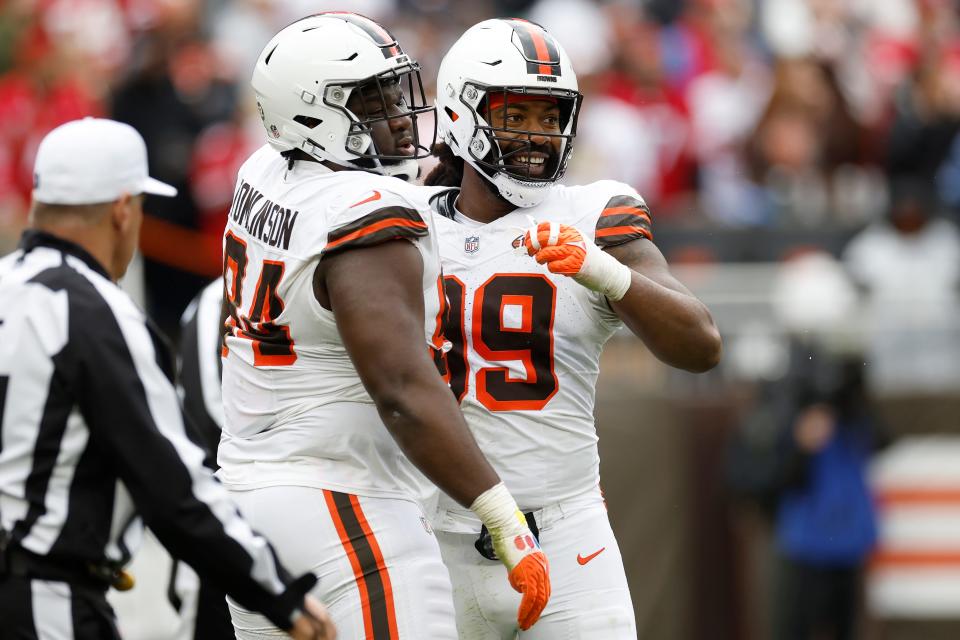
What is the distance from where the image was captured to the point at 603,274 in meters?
3.98

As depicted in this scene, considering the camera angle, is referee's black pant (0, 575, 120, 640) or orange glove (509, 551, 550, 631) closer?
referee's black pant (0, 575, 120, 640)

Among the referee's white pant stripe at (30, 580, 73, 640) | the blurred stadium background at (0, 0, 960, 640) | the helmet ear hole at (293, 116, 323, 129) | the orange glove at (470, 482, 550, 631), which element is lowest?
the blurred stadium background at (0, 0, 960, 640)

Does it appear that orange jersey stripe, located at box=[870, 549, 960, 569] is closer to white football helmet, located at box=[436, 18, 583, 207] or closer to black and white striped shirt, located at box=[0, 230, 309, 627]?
white football helmet, located at box=[436, 18, 583, 207]

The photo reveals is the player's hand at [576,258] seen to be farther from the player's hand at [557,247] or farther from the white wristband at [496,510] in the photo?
the white wristband at [496,510]

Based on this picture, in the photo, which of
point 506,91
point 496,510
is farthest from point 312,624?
point 506,91

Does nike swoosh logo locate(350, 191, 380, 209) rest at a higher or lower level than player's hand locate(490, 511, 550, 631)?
higher

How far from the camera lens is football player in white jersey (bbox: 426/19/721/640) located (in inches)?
167

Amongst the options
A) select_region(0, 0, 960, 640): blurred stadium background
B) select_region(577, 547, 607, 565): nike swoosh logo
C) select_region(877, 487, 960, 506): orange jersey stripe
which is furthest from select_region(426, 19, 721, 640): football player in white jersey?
select_region(877, 487, 960, 506): orange jersey stripe

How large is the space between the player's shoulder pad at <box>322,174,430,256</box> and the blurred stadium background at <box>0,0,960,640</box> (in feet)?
12.0

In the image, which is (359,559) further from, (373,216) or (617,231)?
(617,231)

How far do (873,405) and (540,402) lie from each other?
15.8ft

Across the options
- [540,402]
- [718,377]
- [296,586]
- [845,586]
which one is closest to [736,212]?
[718,377]

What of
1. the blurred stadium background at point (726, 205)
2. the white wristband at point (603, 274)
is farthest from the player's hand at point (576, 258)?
the blurred stadium background at point (726, 205)

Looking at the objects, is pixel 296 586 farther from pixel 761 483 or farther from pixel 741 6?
pixel 741 6
